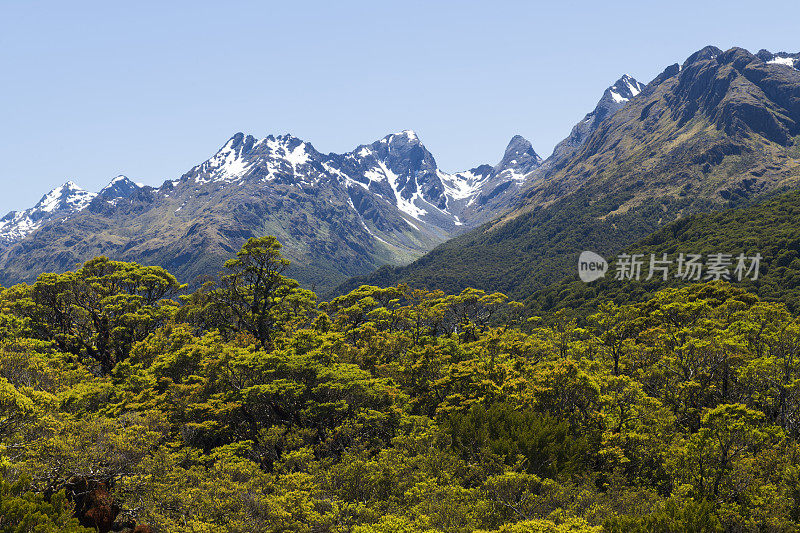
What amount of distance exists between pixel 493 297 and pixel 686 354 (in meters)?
32.7

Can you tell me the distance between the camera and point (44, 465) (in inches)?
1211

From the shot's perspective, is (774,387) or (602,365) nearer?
(774,387)

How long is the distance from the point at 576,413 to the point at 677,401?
13.1 metres

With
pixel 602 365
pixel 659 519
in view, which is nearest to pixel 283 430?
pixel 659 519

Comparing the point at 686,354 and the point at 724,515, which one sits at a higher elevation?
the point at 686,354

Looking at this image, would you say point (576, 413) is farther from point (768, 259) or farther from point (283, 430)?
point (768, 259)

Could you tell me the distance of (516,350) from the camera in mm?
59375

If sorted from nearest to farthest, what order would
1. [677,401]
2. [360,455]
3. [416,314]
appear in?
[360,455] → [677,401] → [416,314]

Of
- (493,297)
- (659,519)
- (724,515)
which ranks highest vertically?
(493,297)

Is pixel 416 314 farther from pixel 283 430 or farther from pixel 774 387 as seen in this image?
pixel 774 387

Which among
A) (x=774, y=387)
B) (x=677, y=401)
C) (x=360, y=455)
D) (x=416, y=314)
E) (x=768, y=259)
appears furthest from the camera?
(x=768, y=259)

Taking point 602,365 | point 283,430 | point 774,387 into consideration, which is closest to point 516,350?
point 602,365

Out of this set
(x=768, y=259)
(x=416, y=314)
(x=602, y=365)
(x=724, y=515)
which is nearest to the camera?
(x=724, y=515)

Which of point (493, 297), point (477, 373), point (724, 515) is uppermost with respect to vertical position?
point (493, 297)
